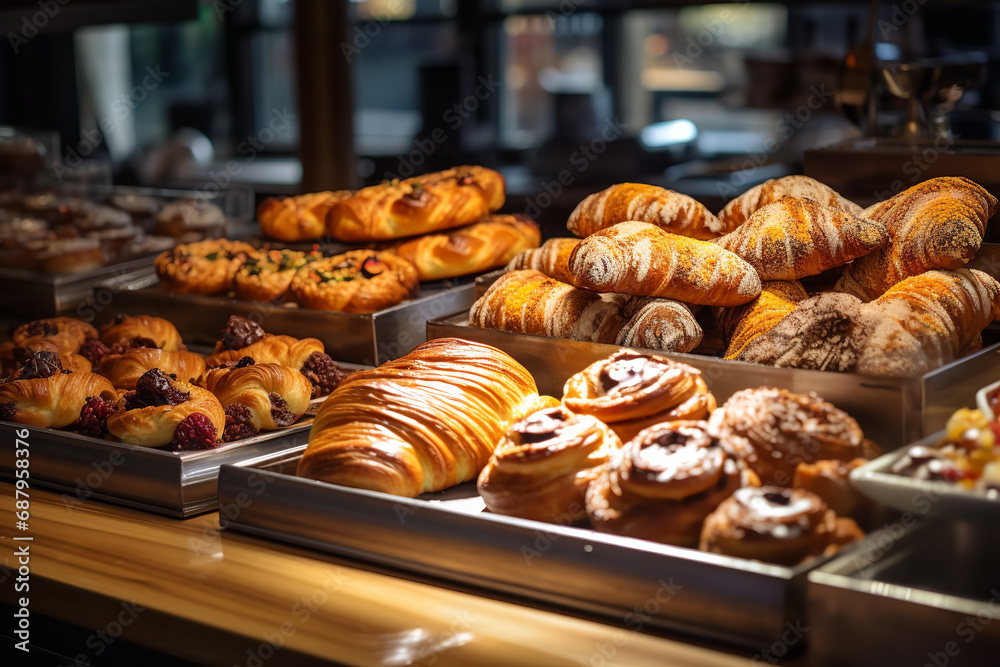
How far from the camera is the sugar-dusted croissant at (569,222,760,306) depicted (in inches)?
71.6

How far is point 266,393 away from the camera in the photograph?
1953mm

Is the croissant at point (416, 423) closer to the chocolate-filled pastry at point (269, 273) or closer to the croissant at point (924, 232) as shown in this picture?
Result: the croissant at point (924, 232)

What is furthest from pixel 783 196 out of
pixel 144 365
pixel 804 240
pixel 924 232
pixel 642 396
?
pixel 144 365

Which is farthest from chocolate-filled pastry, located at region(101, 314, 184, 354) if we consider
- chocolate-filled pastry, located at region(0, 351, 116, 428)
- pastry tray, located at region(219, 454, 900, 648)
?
pastry tray, located at region(219, 454, 900, 648)

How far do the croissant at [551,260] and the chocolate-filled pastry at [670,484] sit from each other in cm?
77

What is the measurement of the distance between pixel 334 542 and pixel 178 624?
0.25 meters

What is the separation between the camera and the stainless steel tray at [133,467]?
5.65 feet

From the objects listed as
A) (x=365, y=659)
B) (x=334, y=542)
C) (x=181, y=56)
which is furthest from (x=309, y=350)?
(x=181, y=56)

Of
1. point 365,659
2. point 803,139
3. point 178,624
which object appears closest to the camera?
point 365,659

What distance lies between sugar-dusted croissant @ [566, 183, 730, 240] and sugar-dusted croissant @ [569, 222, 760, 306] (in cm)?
22

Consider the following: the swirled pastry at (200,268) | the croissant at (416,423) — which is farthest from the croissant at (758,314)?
the swirled pastry at (200,268)

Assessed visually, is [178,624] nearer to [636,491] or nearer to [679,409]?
[636,491]

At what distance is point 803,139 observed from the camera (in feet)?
23.2

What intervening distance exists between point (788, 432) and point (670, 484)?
21 centimetres
